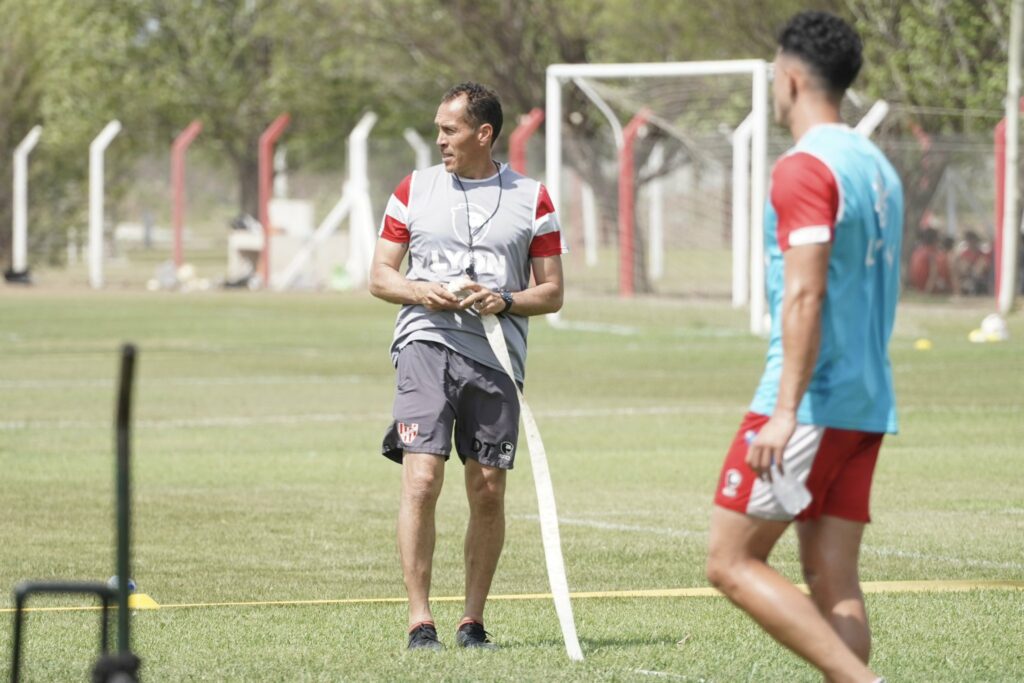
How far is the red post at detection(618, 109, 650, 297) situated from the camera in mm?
32281

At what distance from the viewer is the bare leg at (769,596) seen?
16.6 ft

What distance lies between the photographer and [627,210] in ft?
106

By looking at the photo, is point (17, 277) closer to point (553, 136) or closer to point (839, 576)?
point (553, 136)

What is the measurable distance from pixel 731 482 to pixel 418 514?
81.1 inches

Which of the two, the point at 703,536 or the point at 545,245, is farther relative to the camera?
the point at 703,536

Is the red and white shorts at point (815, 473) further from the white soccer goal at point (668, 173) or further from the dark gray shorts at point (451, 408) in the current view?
the white soccer goal at point (668, 173)

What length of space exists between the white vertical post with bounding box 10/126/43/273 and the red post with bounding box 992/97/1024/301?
803 inches

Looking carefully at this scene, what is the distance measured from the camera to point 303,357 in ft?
77.8

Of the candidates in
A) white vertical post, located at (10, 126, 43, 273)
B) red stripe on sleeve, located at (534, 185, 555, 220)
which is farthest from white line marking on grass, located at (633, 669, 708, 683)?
white vertical post, located at (10, 126, 43, 273)

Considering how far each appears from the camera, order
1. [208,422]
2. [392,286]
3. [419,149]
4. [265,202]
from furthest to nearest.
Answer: [265,202] → [419,149] → [208,422] → [392,286]

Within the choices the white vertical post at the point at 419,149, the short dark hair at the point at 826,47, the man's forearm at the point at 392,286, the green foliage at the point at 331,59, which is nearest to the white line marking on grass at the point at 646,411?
the man's forearm at the point at 392,286

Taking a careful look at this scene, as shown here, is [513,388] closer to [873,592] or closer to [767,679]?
[767,679]

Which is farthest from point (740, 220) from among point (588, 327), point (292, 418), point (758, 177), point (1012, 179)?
point (292, 418)

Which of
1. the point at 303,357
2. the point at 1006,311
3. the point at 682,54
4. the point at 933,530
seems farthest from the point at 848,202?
the point at 682,54
